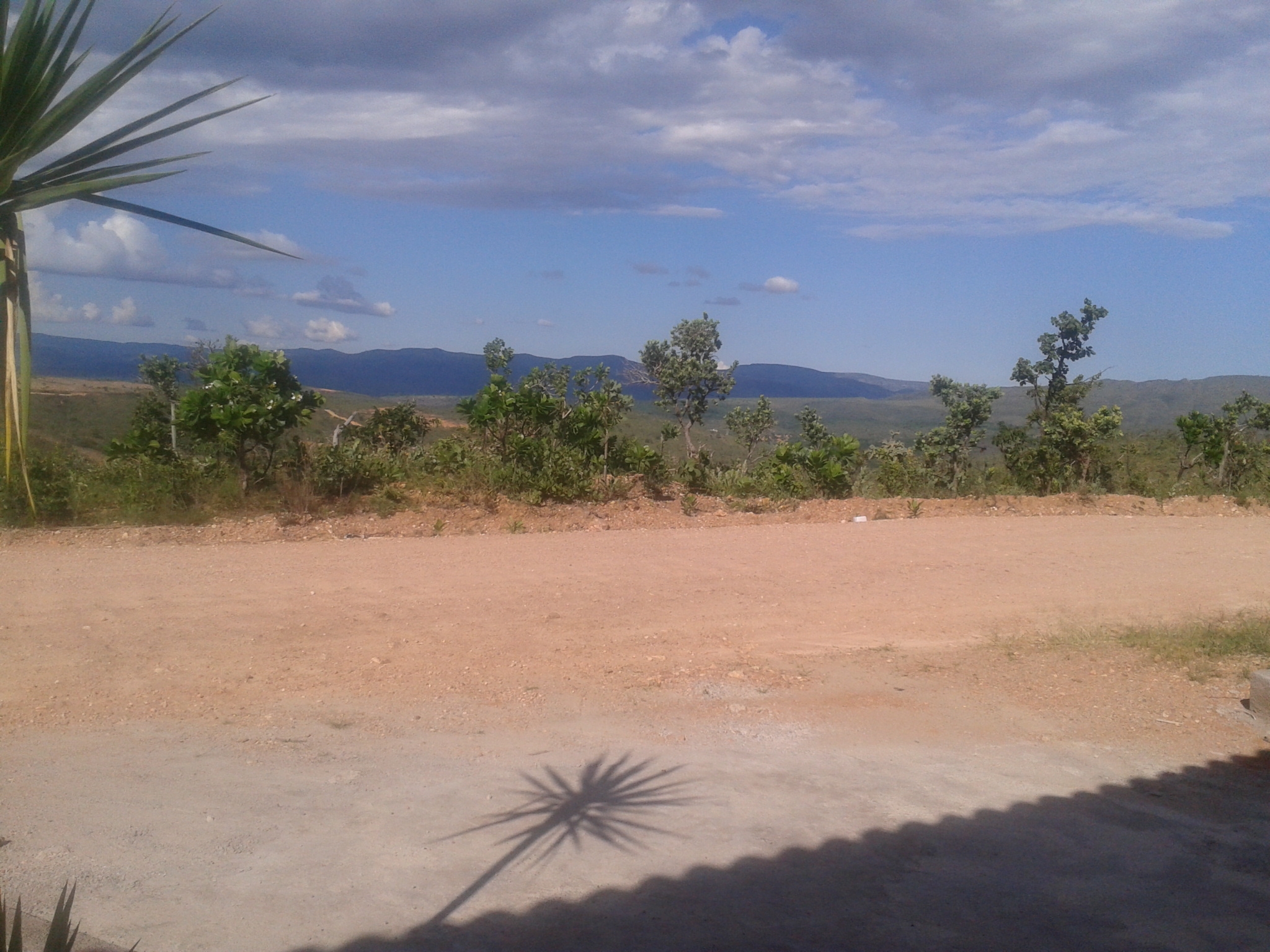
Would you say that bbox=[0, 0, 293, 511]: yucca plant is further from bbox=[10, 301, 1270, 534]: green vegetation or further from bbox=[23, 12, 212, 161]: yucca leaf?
bbox=[10, 301, 1270, 534]: green vegetation

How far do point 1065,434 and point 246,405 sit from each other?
1009cm

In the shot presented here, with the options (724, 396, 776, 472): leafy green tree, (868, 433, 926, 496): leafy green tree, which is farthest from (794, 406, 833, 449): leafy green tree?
(868, 433, 926, 496): leafy green tree

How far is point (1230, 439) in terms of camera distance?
13883 millimetres

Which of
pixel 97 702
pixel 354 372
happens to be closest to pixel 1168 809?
pixel 97 702

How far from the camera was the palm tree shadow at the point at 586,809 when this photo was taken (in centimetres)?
380

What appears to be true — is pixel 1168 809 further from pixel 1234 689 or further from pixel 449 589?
pixel 449 589

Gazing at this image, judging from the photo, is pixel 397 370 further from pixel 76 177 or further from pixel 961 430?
pixel 76 177

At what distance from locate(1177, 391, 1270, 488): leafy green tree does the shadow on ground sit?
36.8ft

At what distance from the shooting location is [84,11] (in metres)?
2.28

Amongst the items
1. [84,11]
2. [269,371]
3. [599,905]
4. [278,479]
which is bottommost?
[599,905]

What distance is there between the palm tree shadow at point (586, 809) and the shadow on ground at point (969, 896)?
0.33 meters

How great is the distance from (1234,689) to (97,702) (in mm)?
6321

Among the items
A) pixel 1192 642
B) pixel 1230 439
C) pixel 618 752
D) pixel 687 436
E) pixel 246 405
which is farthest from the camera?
pixel 687 436

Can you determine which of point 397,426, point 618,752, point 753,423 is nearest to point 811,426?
point 753,423
